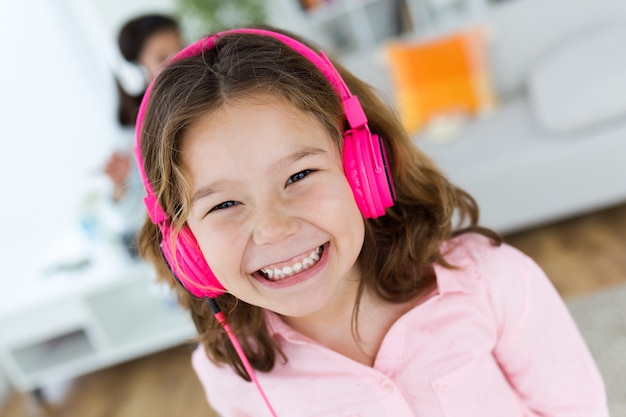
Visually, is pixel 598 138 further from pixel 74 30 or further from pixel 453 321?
pixel 74 30

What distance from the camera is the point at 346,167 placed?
774 mm

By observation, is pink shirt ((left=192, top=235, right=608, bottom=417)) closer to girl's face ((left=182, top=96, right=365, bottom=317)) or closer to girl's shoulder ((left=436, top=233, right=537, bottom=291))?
girl's shoulder ((left=436, top=233, right=537, bottom=291))

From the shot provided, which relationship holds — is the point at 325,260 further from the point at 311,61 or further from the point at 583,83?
the point at 583,83

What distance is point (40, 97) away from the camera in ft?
10.6

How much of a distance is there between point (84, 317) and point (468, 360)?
1820 mm

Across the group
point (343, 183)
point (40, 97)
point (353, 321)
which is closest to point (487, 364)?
point (353, 321)

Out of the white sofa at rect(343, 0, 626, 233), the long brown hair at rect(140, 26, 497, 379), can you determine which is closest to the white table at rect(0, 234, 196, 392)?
the white sofa at rect(343, 0, 626, 233)

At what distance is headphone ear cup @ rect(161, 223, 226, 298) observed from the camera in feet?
2.54

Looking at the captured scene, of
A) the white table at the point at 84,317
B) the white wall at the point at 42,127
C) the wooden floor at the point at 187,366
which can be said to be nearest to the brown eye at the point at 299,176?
the wooden floor at the point at 187,366

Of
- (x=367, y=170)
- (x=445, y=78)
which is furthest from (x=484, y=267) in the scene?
(x=445, y=78)

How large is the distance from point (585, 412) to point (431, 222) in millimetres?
340

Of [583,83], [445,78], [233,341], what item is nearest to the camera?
[233,341]

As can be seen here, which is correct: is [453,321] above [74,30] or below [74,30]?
below

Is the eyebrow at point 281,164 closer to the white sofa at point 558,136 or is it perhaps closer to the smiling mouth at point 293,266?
the smiling mouth at point 293,266
